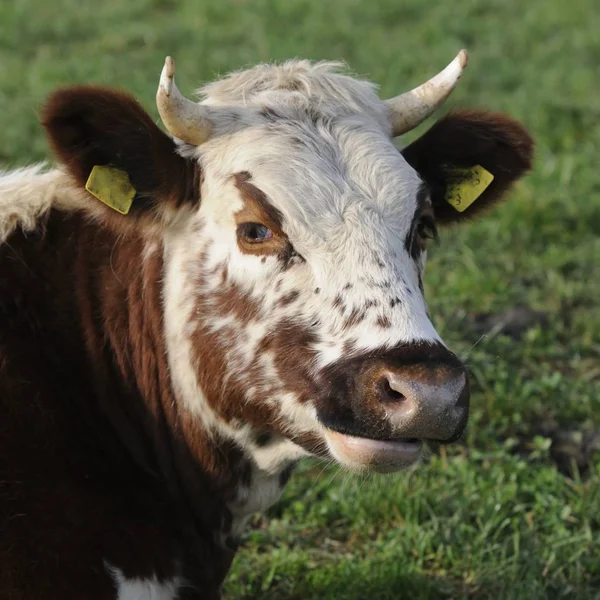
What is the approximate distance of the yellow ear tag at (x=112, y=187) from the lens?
388cm

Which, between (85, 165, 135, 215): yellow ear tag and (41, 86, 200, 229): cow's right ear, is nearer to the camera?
(41, 86, 200, 229): cow's right ear

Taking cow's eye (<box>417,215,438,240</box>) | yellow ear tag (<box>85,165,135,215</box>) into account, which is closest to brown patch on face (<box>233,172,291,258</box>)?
yellow ear tag (<box>85,165,135,215</box>)

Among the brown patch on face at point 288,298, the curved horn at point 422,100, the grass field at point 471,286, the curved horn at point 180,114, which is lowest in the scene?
the grass field at point 471,286

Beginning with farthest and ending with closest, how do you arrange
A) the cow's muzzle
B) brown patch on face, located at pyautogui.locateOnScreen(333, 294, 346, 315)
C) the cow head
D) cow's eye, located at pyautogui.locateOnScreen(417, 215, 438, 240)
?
cow's eye, located at pyautogui.locateOnScreen(417, 215, 438, 240), brown patch on face, located at pyautogui.locateOnScreen(333, 294, 346, 315), the cow head, the cow's muzzle

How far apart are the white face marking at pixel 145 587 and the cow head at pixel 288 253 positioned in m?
0.51

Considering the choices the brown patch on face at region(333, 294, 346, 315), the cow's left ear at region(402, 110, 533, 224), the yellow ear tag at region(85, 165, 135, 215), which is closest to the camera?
the brown patch on face at region(333, 294, 346, 315)

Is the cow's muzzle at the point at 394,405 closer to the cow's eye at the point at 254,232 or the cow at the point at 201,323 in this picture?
the cow at the point at 201,323

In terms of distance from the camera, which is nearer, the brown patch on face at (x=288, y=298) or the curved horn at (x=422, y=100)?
the brown patch on face at (x=288, y=298)

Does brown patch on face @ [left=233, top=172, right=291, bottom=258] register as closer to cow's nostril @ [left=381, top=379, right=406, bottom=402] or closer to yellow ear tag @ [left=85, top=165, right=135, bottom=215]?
yellow ear tag @ [left=85, top=165, right=135, bottom=215]

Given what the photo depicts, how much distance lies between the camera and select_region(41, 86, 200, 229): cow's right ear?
3.74 meters

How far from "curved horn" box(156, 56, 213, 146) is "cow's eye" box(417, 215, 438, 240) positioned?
2.56 feet

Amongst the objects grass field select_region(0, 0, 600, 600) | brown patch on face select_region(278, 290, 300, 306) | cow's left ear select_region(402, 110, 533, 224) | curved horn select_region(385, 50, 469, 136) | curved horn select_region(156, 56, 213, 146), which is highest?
curved horn select_region(156, 56, 213, 146)

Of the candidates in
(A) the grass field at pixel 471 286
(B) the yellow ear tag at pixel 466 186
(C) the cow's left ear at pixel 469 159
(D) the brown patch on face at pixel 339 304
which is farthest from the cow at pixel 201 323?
(A) the grass field at pixel 471 286

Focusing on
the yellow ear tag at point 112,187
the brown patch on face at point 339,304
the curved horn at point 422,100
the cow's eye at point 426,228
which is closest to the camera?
the brown patch on face at point 339,304
